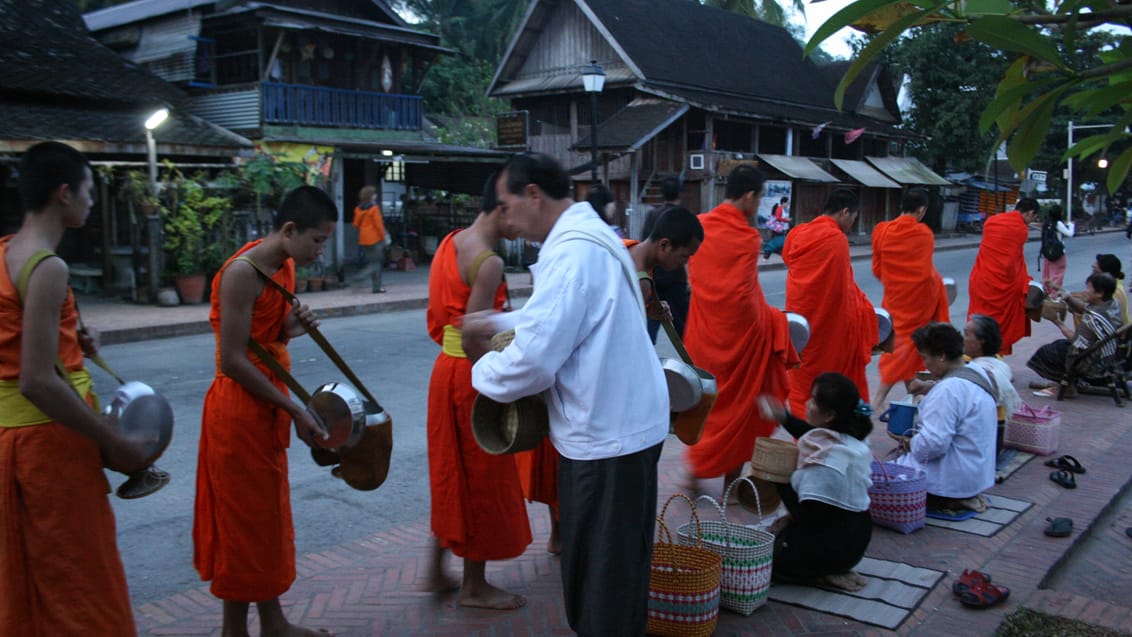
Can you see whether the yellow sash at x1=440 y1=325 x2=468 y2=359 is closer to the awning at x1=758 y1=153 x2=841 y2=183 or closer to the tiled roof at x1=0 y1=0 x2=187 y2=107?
the tiled roof at x1=0 y1=0 x2=187 y2=107

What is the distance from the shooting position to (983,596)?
153 inches

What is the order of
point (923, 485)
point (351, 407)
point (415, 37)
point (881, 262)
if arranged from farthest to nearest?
point (415, 37)
point (881, 262)
point (923, 485)
point (351, 407)

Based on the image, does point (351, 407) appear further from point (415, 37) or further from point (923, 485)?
point (415, 37)

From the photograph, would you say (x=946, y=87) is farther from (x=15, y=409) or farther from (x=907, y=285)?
(x=15, y=409)

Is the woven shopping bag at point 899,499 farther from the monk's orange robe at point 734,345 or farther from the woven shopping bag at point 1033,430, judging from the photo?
the woven shopping bag at point 1033,430

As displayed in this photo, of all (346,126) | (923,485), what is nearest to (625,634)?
(923,485)

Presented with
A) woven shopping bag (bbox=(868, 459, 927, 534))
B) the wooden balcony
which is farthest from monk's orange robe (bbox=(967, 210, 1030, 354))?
the wooden balcony

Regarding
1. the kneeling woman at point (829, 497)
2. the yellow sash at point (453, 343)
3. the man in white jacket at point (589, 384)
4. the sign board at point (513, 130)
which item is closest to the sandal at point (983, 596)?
the kneeling woman at point (829, 497)

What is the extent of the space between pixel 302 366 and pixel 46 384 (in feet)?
23.6

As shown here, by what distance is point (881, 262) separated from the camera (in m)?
7.94

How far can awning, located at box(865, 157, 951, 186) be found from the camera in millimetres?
33281

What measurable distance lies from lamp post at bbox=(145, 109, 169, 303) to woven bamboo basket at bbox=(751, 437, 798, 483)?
1196cm

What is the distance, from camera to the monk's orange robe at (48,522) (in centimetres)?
265

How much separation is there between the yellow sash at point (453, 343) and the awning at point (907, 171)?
3171 cm
